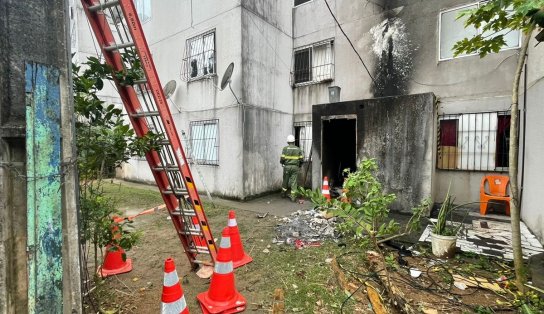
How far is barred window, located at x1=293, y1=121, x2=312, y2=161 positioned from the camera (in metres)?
9.08

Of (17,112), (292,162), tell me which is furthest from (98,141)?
(292,162)

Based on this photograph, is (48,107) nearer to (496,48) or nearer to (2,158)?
(2,158)

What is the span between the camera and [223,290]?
8.85 ft

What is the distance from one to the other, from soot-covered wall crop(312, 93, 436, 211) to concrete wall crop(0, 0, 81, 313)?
6043mm

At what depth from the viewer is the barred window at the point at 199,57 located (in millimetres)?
8062

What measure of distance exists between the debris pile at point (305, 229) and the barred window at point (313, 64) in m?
5.20

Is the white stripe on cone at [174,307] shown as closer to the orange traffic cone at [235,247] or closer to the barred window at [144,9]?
the orange traffic cone at [235,247]

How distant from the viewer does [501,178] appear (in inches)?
232

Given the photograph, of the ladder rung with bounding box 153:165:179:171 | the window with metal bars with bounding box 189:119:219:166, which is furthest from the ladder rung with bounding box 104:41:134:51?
the window with metal bars with bounding box 189:119:219:166

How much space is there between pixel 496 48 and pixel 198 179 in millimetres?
7820

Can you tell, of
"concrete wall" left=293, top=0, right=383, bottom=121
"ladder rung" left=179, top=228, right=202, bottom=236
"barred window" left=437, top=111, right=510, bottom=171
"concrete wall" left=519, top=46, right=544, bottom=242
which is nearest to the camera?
"ladder rung" left=179, top=228, right=202, bottom=236

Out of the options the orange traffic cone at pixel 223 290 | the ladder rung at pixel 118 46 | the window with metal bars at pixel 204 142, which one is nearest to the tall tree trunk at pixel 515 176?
the orange traffic cone at pixel 223 290

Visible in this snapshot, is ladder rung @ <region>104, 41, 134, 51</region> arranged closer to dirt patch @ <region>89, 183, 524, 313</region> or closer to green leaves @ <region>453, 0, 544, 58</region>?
dirt patch @ <region>89, 183, 524, 313</region>

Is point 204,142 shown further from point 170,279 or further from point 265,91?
point 170,279
